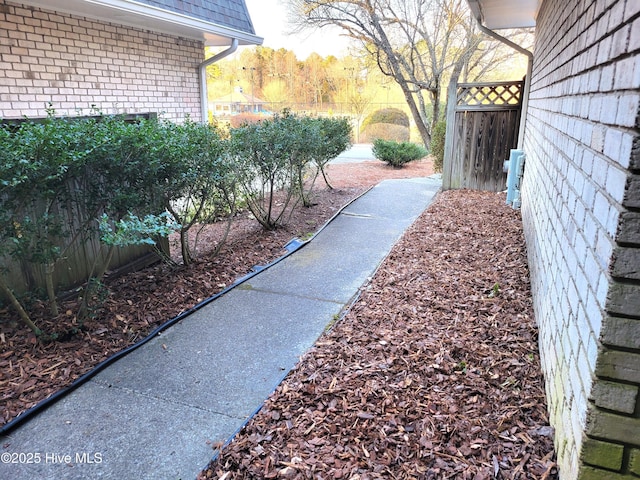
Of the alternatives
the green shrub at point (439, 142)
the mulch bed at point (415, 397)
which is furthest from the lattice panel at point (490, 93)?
the mulch bed at point (415, 397)

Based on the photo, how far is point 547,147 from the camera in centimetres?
379

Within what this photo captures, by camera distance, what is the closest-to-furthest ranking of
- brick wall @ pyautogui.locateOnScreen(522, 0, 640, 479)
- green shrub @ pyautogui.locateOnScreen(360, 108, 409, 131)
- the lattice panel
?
1. brick wall @ pyautogui.locateOnScreen(522, 0, 640, 479)
2. the lattice panel
3. green shrub @ pyautogui.locateOnScreen(360, 108, 409, 131)

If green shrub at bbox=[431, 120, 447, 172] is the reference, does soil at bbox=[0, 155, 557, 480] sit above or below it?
below

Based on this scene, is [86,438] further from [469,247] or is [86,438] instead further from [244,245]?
[469,247]

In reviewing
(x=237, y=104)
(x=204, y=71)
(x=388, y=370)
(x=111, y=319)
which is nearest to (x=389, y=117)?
(x=237, y=104)

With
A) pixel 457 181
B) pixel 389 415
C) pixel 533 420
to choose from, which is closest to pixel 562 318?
pixel 533 420

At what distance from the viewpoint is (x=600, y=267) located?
157 centimetres

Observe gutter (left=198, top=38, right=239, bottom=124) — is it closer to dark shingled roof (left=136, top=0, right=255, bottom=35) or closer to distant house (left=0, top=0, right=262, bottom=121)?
distant house (left=0, top=0, right=262, bottom=121)

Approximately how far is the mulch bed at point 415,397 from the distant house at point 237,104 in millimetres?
23369

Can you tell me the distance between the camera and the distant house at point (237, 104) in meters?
27.6

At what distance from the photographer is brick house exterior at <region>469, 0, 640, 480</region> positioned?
142 centimetres

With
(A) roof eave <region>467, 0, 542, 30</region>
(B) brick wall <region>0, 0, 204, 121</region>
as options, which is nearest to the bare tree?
(A) roof eave <region>467, 0, 542, 30</region>

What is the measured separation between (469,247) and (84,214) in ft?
12.8

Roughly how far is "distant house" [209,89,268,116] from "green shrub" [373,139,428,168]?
13847mm
